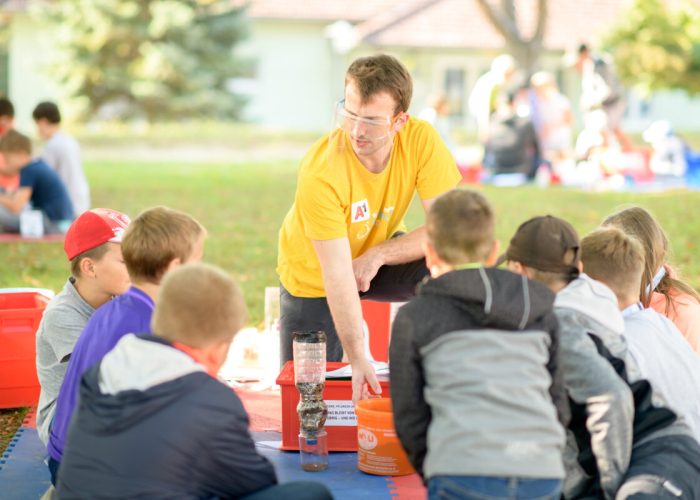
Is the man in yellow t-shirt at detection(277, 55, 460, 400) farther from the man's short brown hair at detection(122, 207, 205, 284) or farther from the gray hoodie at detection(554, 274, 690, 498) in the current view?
the gray hoodie at detection(554, 274, 690, 498)

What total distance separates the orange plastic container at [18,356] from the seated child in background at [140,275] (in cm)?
185

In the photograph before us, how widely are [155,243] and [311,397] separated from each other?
1268mm

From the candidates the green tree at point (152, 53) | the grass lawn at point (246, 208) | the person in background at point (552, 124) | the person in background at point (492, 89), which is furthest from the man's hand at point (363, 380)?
the green tree at point (152, 53)

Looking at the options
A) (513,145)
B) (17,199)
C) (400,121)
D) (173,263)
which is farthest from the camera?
(513,145)

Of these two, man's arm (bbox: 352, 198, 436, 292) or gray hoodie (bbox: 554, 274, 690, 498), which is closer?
gray hoodie (bbox: 554, 274, 690, 498)

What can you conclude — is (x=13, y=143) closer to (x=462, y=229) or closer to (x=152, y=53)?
(x=462, y=229)

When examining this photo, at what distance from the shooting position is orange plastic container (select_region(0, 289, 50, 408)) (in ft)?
17.8

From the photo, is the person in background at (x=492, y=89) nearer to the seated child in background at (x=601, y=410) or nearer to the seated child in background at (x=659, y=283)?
the seated child in background at (x=659, y=283)

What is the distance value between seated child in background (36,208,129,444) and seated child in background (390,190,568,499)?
1.60 meters

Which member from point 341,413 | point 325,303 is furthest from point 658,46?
point 341,413

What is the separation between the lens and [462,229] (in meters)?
3.20

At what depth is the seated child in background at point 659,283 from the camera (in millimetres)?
4359

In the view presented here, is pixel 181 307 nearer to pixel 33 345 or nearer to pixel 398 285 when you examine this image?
pixel 398 285

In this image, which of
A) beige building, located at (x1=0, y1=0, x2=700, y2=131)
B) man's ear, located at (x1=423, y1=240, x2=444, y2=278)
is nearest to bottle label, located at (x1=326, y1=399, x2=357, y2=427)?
man's ear, located at (x1=423, y1=240, x2=444, y2=278)
